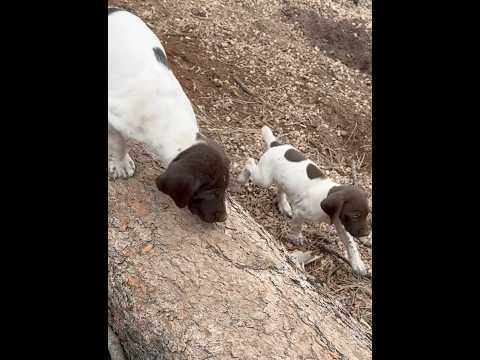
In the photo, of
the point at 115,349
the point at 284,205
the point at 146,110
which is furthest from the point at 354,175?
the point at 115,349

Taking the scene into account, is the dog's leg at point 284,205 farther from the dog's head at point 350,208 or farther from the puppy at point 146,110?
the puppy at point 146,110

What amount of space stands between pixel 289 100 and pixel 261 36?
178cm

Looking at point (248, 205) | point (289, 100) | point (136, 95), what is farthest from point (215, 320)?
point (289, 100)

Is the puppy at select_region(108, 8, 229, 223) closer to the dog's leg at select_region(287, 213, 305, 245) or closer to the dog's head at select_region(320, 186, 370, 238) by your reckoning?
the dog's head at select_region(320, 186, 370, 238)

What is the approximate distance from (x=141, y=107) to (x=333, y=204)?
2.12 meters

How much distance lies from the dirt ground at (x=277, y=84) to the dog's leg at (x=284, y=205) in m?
0.08

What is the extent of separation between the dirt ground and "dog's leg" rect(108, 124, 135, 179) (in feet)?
7.72

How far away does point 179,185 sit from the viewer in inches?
135

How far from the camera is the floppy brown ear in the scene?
491 centimetres

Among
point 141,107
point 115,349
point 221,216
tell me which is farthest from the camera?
point 141,107

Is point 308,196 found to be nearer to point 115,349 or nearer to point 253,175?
point 253,175

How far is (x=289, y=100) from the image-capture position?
25.6ft

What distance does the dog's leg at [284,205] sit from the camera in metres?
6.13

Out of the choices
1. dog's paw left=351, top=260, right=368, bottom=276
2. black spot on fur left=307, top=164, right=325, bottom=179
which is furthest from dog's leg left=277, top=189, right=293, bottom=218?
dog's paw left=351, top=260, right=368, bottom=276
